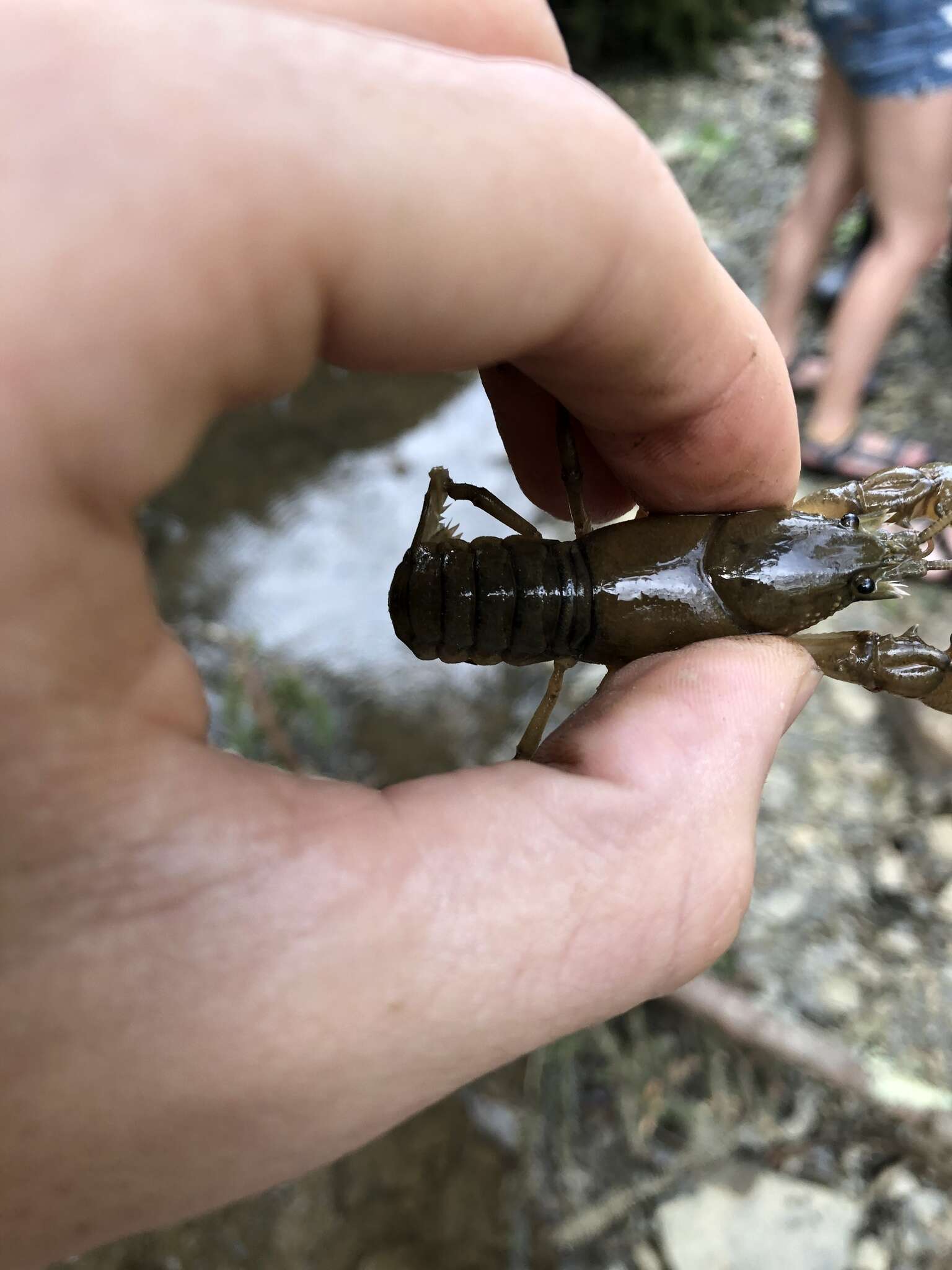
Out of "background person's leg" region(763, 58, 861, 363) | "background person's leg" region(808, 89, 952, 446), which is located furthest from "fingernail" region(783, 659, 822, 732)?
"background person's leg" region(763, 58, 861, 363)

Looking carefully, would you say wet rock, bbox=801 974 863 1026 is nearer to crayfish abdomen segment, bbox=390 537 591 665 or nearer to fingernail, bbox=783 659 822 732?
crayfish abdomen segment, bbox=390 537 591 665

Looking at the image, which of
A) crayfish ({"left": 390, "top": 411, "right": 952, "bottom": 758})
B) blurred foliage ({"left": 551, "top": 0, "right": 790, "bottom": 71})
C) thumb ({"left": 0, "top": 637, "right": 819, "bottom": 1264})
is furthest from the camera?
blurred foliage ({"left": 551, "top": 0, "right": 790, "bottom": 71})

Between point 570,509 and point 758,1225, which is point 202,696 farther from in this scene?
point 758,1225

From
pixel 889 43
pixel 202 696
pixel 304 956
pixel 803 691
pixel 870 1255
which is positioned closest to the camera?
pixel 304 956

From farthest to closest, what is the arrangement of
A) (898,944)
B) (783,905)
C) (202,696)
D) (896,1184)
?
1. (783,905)
2. (898,944)
3. (896,1184)
4. (202,696)

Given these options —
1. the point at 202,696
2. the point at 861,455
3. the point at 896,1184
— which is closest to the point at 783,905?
the point at 896,1184

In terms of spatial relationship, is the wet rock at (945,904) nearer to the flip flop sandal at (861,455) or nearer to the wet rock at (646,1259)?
the wet rock at (646,1259)

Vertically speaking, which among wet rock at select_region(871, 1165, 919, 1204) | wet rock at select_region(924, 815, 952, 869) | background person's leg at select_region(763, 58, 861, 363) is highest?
background person's leg at select_region(763, 58, 861, 363)

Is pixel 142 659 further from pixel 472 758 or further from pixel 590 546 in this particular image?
pixel 472 758
